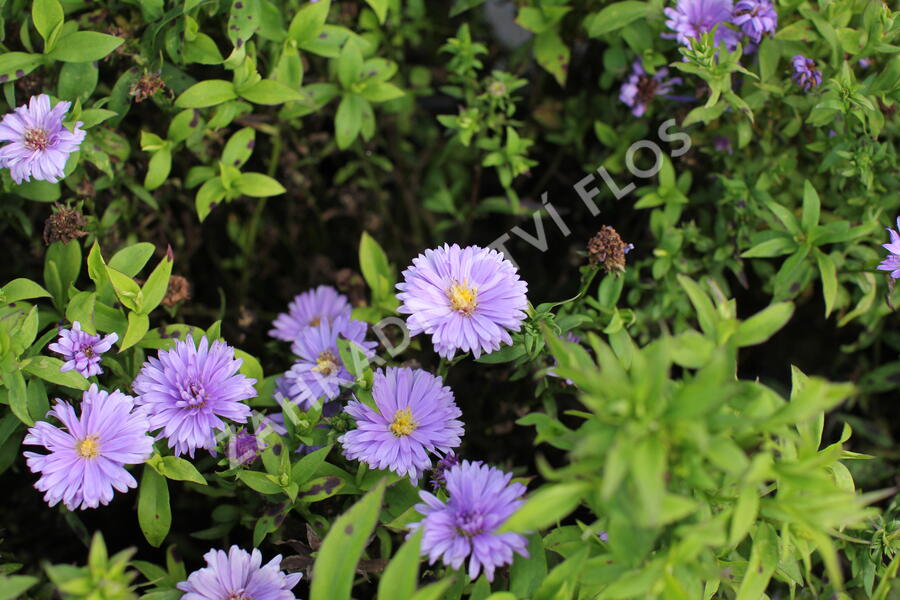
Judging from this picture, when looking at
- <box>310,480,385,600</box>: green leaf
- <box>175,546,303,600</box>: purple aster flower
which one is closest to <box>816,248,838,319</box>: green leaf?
<box>310,480,385,600</box>: green leaf

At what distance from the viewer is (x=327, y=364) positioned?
4.00ft

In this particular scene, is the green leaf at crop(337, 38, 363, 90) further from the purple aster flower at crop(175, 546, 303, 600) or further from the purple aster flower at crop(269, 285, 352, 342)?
the purple aster flower at crop(175, 546, 303, 600)

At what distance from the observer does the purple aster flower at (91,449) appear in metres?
0.96

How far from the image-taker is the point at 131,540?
4.53 feet

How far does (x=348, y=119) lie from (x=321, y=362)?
17.7 inches

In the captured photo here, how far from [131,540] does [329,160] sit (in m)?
0.89

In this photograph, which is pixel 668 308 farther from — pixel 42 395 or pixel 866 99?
pixel 42 395

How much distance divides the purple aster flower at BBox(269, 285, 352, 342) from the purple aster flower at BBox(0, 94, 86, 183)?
43 cm

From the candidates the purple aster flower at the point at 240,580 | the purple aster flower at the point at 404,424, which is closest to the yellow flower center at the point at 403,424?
the purple aster flower at the point at 404,424

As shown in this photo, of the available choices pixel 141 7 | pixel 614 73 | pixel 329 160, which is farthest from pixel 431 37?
pixel 141 7

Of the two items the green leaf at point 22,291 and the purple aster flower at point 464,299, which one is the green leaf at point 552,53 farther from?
the green leaf at point 22,291

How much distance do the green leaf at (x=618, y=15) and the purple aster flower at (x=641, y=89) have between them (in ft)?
0.36

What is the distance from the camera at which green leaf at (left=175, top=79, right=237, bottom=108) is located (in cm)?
122

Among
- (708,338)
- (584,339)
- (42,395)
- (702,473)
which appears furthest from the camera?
(584,339)
